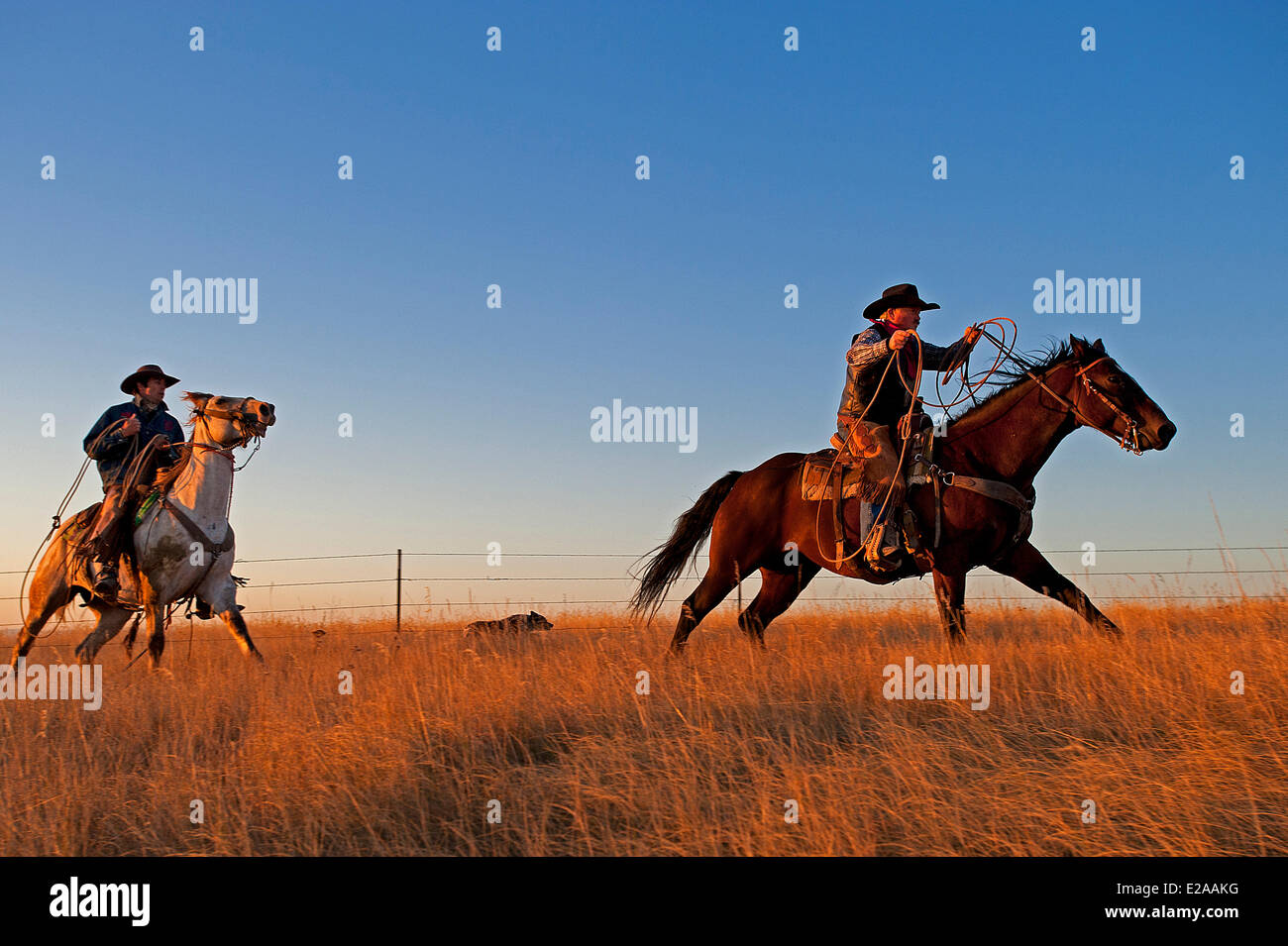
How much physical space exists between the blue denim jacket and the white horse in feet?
2.45

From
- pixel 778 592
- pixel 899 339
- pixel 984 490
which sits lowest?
pixel 778 592

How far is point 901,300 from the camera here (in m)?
7.91

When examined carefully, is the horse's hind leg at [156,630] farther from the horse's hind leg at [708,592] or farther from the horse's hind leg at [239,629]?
the horse's hind leg at [708,592]

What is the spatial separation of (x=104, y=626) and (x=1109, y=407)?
9.58m

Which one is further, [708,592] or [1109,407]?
[708,592]

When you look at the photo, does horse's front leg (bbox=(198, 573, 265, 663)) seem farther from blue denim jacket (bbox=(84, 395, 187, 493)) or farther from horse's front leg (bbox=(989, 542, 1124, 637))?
horse's front leg (bbox=(989, 542, 1124, 637))

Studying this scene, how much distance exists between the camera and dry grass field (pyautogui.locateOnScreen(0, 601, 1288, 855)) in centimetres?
369

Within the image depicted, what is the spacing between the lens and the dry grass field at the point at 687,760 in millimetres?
3693

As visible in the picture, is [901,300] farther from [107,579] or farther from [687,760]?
[107,579]

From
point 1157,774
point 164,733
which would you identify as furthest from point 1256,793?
point 164,733

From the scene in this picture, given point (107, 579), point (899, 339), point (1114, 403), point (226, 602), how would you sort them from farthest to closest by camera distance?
point (107, 579)
point (226, 602)
point (899, 339)
point (1114, 403)

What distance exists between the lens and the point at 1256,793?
3.90 meters

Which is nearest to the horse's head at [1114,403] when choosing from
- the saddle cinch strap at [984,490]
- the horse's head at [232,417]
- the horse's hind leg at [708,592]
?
the saddle cinch strap at [984,490]

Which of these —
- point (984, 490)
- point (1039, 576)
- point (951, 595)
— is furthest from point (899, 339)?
point (1039, 576)
